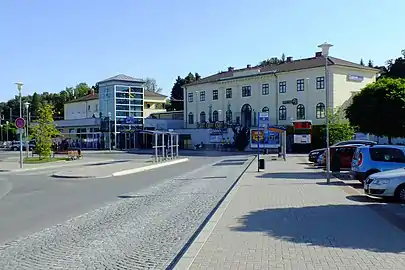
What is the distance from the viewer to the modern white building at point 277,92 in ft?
226

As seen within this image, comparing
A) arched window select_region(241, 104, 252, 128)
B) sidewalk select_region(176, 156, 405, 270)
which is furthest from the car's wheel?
arched window select_region(241, 104, 252, 128)

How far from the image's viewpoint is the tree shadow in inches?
335

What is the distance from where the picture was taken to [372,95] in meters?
30.1

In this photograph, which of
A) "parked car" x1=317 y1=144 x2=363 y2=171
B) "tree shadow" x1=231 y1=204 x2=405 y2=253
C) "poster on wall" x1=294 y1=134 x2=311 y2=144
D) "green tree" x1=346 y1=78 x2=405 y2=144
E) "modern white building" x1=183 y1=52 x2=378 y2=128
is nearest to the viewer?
"tree shadow" x1=231 y1=204 x2=405 y2=253

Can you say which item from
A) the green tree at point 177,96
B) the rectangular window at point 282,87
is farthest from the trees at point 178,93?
the rectangular window at point 282,87

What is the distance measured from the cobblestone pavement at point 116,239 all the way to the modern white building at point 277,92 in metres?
55.5

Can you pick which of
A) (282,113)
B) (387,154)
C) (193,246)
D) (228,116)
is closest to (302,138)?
(282,113)

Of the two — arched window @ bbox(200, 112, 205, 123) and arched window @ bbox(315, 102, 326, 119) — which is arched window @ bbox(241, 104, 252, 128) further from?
arched window @ bbox(315, 102, 326, 119)

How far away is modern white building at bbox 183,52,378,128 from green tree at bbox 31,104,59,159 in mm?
35368

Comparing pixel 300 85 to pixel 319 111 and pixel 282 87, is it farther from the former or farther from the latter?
pixel 319 111

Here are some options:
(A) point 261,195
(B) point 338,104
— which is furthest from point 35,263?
(B) point 338,104

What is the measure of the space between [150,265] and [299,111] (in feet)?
215

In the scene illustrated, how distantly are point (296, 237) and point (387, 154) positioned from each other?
1110 centimetres

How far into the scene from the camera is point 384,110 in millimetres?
28266
